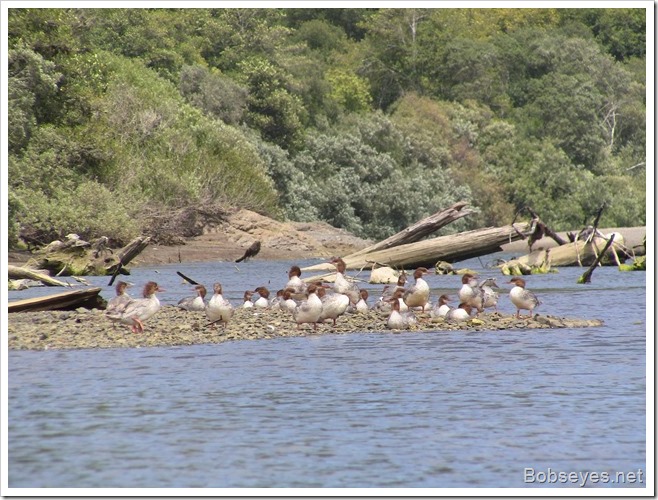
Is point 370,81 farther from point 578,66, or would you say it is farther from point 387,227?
point 387,227

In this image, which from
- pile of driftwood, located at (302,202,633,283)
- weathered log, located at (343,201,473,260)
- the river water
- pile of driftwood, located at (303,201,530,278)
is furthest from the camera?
pile of driftwood, located at (303,201,530,278)

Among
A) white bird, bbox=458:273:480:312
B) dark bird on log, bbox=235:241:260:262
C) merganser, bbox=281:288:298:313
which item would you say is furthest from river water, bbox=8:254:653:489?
dark bird on log, bbox=235:241:260:262

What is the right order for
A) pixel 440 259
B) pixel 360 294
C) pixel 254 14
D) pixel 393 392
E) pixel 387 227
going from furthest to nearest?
1. pixel 254 14
2. pixel 387 227
3. pixel 440 259
4. pixel 360 294
5. pixel 393 392

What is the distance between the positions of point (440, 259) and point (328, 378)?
19446 millimetres

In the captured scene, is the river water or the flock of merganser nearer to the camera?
the river water

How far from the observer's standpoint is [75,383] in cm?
1512

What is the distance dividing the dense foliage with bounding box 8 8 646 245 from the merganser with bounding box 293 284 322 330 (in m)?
17.3

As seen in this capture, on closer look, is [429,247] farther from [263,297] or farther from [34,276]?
[34,276]

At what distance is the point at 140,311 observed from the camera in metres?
19.3

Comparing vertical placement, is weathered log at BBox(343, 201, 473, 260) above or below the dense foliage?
below

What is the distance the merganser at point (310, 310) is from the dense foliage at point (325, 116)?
17.3 m

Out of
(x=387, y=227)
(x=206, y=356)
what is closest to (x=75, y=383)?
(x=206, y=356)

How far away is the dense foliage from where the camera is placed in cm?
4881

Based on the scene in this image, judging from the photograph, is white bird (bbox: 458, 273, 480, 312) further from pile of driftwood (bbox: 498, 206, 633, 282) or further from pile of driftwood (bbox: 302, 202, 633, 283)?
pile of driftwood (bbox: 498, 206, 633, 282)
